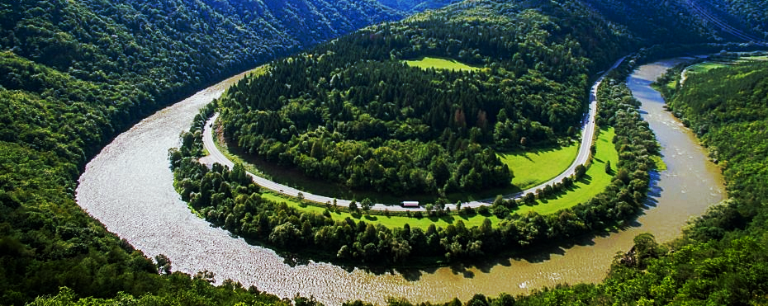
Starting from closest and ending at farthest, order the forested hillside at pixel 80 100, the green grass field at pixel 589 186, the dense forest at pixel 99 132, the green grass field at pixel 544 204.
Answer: the dense forest at pixel 99 132, the forested hillside at pixel 80 100, the green grass field at pixel 544 204, the green grass field at pixel 589 186

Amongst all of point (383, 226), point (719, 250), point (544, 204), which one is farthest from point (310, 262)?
point (719, 250)

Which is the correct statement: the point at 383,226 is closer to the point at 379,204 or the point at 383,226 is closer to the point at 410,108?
the point at 379,204

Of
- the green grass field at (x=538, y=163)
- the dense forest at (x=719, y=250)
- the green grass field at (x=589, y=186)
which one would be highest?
the dense forest at (x=719, y=250)

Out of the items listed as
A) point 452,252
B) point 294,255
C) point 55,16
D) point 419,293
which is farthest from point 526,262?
point 55,16

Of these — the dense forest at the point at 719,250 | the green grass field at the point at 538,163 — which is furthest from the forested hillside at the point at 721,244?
the green grass field at the point at 538,163

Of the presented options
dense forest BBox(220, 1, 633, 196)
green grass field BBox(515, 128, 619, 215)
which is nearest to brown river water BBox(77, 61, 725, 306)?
green grass field BBox(515, 128, 619, 215)

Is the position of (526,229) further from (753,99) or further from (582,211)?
(753,99)

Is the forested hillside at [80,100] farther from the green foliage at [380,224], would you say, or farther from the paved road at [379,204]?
the paved road at [379,204]
